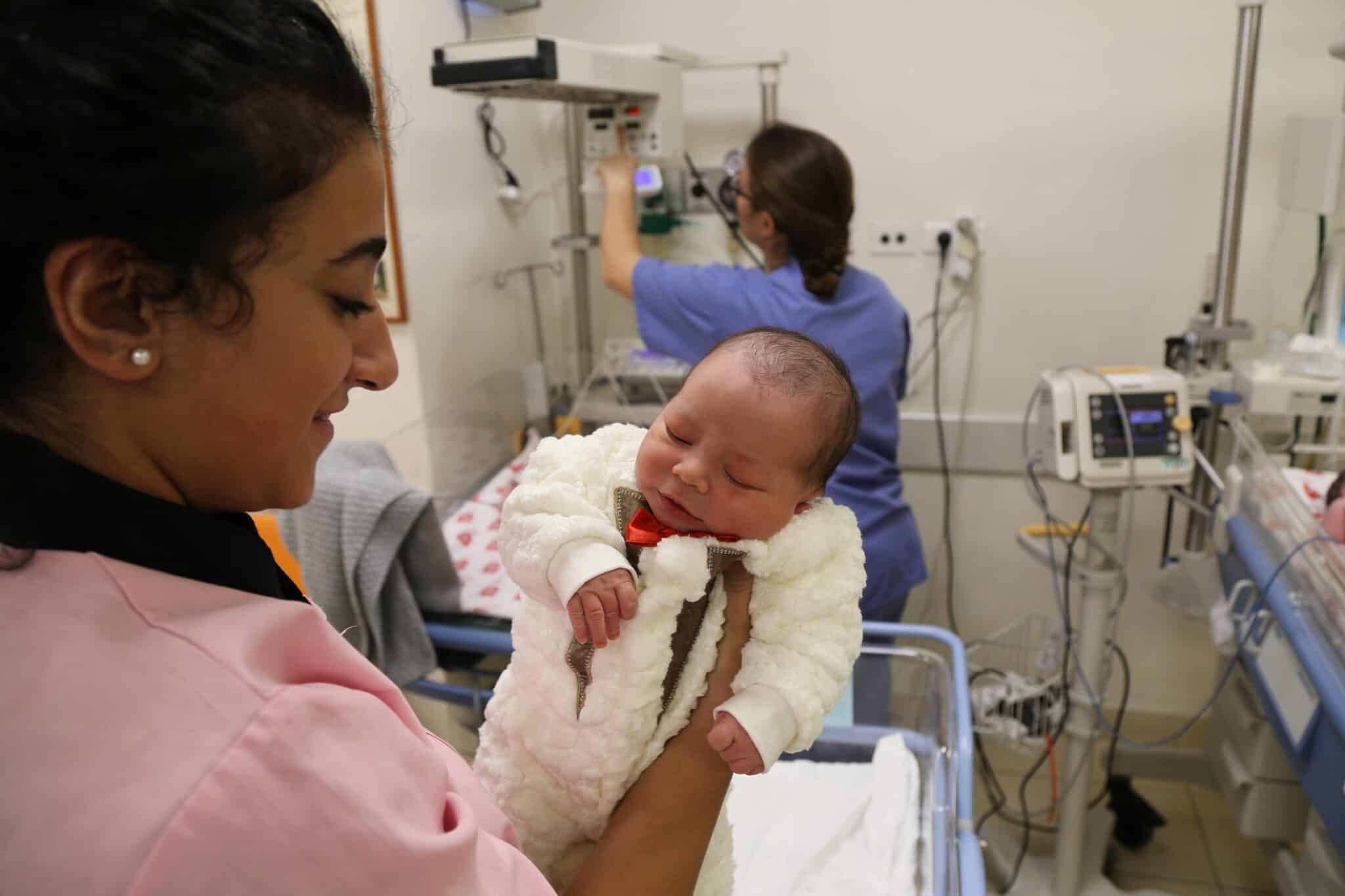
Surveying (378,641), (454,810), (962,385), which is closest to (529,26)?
(962,385)

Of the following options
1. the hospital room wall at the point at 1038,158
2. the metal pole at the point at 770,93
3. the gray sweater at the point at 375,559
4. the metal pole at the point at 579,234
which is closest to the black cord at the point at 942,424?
the hospital room wall at the point at 1038,158

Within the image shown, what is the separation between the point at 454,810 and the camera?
62 centimetres

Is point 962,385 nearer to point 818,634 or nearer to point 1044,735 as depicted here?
point 1044,735

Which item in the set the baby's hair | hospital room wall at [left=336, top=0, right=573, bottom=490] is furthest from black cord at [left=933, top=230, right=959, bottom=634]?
the baby's hair

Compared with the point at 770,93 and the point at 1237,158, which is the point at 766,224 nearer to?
the point at 770,93

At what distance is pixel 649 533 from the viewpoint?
976mm

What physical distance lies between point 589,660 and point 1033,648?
2172 millimetres

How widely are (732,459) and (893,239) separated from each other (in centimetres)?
197

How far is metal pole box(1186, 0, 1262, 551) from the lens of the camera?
199cm

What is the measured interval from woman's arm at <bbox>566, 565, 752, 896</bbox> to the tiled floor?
6.38 feet

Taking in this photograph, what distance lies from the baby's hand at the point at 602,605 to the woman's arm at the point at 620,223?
56.5 inches

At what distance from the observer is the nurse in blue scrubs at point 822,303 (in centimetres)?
203

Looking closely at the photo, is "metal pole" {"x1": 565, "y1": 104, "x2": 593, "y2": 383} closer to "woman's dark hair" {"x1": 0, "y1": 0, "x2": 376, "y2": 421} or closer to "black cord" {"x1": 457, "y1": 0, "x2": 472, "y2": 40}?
"black cord" {"x1": 457, "y1": 0, "x2": 472, "y2": 40}

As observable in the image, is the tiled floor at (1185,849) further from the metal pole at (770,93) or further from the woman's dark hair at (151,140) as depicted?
the woman's dark hair at (151,140)
